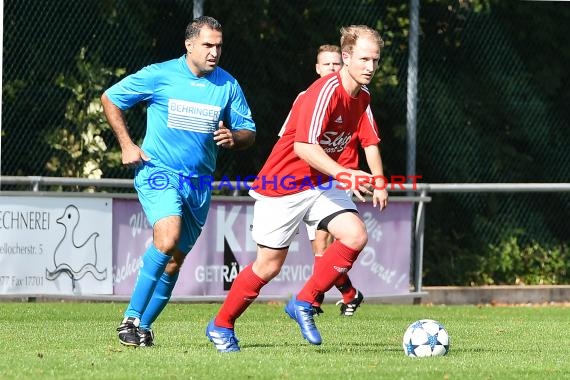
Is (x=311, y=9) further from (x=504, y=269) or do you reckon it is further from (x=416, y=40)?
(x=504, y=269)

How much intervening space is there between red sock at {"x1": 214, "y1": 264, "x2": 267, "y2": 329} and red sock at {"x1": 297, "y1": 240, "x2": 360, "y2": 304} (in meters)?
0.39

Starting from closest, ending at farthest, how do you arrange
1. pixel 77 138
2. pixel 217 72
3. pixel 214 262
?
pixel 217 72
pixel 214 262
pixel 77 138

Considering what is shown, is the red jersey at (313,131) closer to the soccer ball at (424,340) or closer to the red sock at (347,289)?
the soccer ball at (424,340)

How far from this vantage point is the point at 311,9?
15953 millimetres

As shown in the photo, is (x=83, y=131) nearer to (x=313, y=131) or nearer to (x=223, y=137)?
(x=223, y=137)

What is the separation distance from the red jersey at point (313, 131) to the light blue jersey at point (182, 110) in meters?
0.40

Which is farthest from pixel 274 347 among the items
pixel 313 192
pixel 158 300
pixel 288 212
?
pixel 313 192

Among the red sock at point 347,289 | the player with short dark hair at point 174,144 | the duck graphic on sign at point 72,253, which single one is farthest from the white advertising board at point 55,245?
the player with short dark hair at point 174,144

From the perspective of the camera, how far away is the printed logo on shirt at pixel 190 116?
8.81 meters

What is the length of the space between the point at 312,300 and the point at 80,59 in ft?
22.4

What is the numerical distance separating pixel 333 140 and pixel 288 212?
0.57m

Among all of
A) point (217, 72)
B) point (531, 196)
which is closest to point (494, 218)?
point (531, 196)

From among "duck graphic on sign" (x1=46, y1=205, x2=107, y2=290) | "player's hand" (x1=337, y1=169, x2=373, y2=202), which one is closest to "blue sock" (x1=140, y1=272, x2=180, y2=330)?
"player's hand" (x1=337, y1=169, x2=373, y2=202)

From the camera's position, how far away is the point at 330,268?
8.66m
